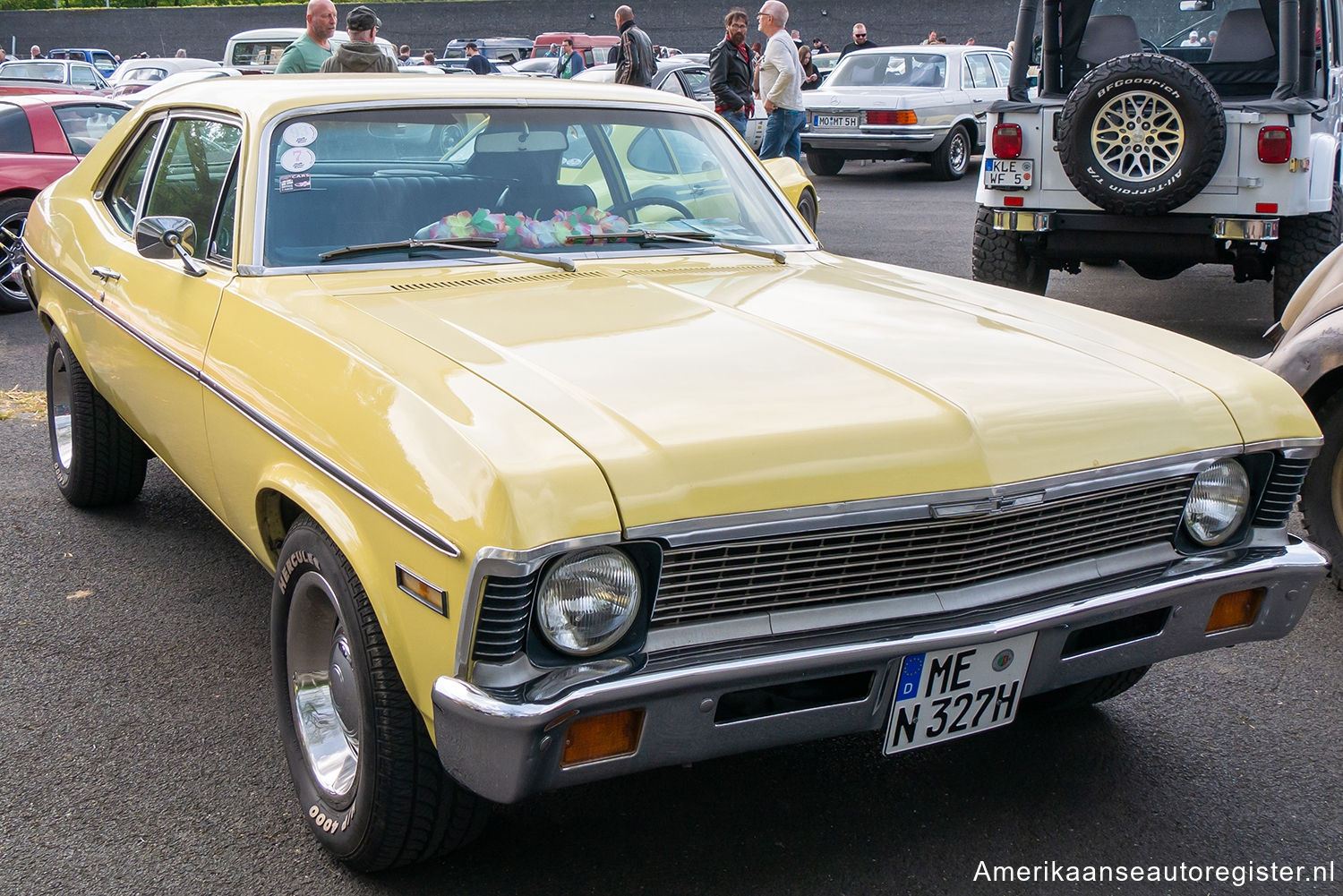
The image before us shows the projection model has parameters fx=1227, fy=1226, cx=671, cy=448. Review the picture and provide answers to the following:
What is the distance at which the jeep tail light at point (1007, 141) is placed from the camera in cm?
724

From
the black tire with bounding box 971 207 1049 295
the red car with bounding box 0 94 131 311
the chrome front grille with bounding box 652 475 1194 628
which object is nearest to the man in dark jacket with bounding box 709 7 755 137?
the black tire with bounding box 971 207 1049 295

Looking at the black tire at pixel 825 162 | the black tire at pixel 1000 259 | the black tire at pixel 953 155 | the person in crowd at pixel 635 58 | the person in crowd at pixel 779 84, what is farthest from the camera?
the black tire at pixel 825 162

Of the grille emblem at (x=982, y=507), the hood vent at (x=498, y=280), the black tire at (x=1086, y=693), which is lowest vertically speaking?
the black tire at (x=1086, y=693)

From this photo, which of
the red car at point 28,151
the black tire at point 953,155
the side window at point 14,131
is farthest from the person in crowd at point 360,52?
the black tire at point 953,155

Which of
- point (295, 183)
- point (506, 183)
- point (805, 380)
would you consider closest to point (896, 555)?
point (805, 380)

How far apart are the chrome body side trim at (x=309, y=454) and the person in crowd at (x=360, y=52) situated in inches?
185

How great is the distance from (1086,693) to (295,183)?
7.89 ft

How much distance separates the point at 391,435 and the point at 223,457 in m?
0.93

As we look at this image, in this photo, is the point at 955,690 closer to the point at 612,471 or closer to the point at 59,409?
the point at 612,471

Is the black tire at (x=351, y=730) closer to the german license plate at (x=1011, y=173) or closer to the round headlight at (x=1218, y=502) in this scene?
the round headlight at (x=1218, y=502)

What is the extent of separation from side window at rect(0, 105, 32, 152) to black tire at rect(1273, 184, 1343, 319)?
7.93 metres

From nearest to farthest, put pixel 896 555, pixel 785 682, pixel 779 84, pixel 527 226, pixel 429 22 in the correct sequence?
pixel 785 682 < pixel 896 555 < pixel 527 226 < pixel 779 84 < pixel 429 22

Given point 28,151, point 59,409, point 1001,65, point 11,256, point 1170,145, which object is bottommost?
point 11,256

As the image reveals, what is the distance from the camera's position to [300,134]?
10.6ft
